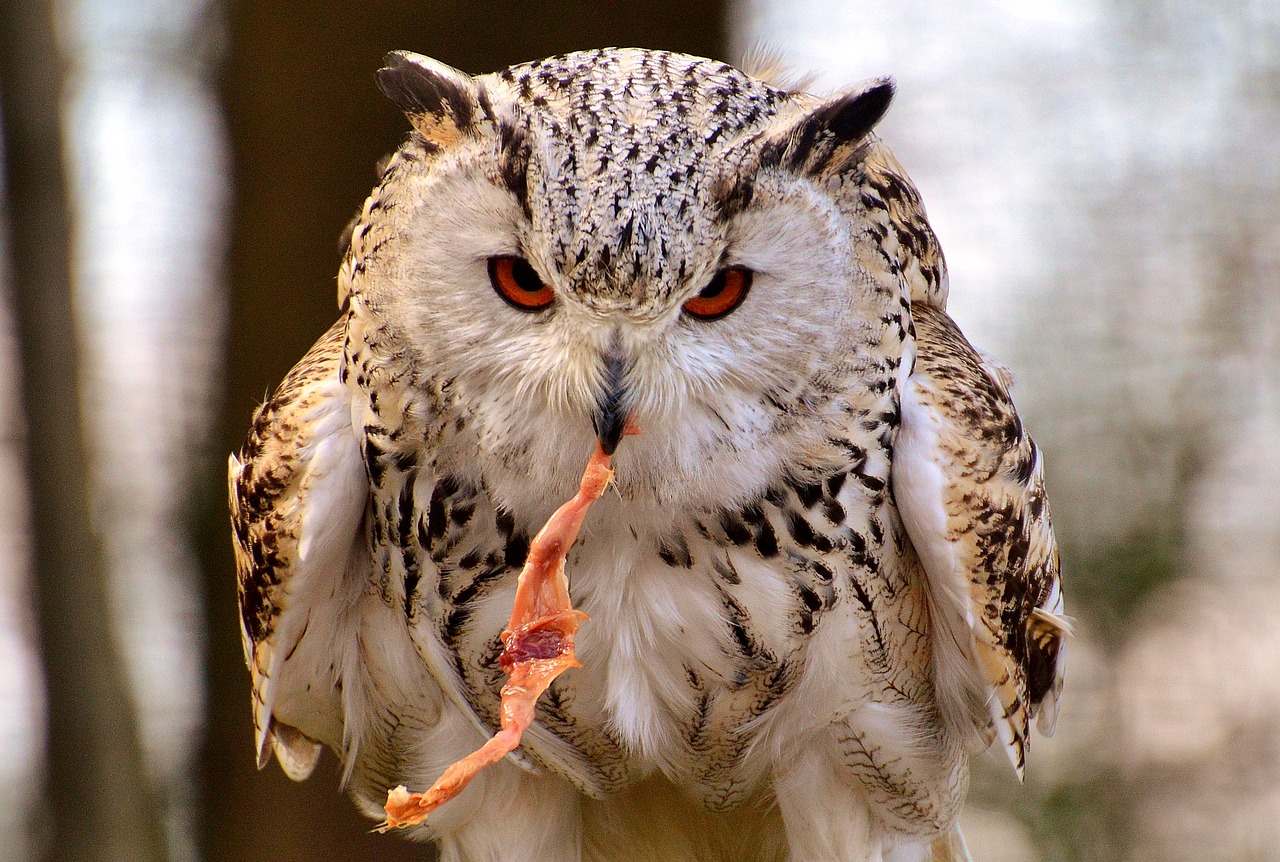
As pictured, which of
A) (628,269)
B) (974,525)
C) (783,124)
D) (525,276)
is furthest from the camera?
(974,525)

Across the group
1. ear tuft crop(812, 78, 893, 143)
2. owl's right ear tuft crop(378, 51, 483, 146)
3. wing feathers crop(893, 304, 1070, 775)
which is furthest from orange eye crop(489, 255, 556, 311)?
wing feathers crop(893, 304, 1070, 775)

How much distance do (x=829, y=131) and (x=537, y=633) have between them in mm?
775

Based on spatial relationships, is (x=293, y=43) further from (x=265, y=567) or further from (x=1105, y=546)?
(x=1105, y=546)

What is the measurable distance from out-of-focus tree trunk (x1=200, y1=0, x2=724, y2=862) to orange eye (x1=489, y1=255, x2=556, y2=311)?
5.60ft

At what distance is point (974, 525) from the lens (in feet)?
5.65

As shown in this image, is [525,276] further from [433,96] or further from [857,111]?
[857,111]

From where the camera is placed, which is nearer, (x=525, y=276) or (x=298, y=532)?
(x=525, y=276)

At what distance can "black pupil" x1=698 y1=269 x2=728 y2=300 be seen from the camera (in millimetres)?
1439

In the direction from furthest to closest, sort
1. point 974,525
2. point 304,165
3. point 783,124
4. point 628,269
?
point 304,165, point 974,525, point 783,124, point 628,269

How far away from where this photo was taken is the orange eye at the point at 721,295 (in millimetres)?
1445

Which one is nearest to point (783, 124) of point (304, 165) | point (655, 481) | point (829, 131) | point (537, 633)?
point (829, 131)

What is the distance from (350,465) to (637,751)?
628mm

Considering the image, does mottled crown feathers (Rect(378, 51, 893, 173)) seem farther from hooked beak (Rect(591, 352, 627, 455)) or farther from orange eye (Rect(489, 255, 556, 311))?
hooked beak (Rect(591, 352, 627, 455))

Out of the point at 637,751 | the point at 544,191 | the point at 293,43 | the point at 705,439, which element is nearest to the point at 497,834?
the point at 637,751
